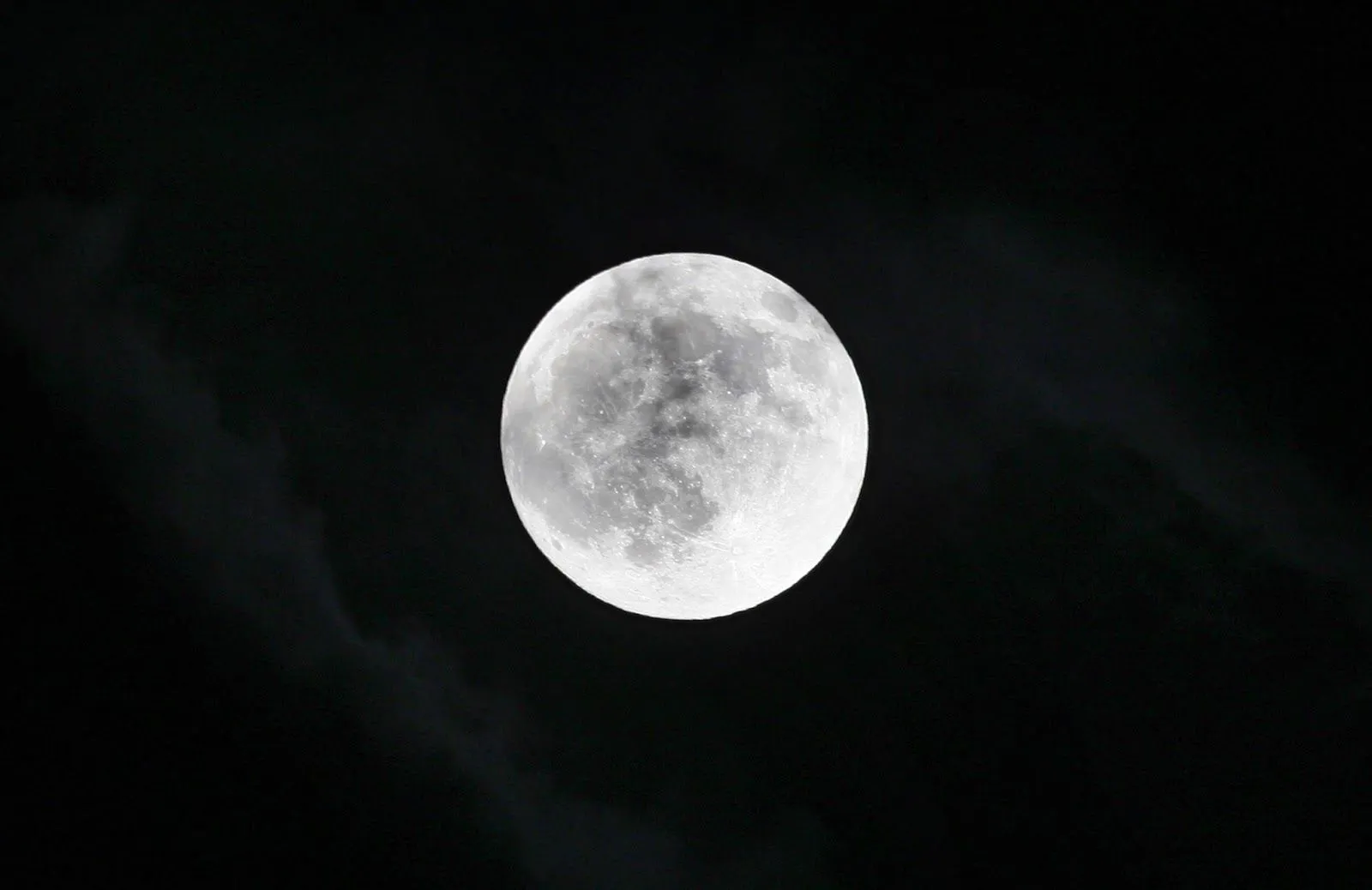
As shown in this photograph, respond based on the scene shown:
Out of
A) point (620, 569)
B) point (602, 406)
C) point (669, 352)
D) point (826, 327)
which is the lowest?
point (620, 569)

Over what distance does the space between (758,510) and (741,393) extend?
1.48 m

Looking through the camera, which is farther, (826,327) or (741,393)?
(826,327)

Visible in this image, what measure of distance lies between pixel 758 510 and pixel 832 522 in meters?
1.41

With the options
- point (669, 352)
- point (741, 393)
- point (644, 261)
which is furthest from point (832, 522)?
point (644, 261)

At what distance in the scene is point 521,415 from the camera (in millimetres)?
11219

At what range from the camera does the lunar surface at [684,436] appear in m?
10.2

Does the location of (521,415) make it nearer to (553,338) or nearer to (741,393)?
(553,338)

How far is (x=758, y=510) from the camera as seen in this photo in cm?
1051

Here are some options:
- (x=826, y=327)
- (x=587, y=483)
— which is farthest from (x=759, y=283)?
(x=587, y=483)

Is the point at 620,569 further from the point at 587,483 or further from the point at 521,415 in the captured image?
the point at 521,415

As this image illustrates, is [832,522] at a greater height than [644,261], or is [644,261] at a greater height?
[644,261]

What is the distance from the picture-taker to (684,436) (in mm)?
10141

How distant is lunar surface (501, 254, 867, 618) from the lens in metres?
10.2

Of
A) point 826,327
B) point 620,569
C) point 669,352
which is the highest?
point 826,327
